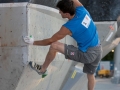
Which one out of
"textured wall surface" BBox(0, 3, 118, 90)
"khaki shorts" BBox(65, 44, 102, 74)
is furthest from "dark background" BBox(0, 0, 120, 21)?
"khaki shorts" BBox(65, 44, 102, 74)

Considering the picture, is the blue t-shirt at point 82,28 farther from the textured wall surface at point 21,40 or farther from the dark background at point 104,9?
the dark background at point 104,9

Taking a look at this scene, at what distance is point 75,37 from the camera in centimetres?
552

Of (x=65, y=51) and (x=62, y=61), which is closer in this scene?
(x=65, y=51)

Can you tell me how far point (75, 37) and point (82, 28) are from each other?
21 centimetres

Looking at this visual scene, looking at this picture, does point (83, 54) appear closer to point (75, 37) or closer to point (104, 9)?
point (75, 37)

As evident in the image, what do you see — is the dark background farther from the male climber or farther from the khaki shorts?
the khaki shorts

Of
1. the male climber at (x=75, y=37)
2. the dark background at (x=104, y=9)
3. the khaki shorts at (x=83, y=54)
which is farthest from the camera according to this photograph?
the dark background at (x=104, y=9)

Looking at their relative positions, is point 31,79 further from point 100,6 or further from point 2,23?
point 100,6

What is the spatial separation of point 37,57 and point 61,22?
1.04 meters

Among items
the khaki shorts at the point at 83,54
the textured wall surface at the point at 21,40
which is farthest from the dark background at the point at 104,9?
the khaki shorts at the point at 83,54

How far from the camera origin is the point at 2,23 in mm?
5367

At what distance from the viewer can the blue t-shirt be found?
17.3 ft

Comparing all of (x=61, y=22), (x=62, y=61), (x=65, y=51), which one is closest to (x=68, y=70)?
(x=62, y=61)

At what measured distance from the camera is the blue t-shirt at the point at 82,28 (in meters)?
5.28
